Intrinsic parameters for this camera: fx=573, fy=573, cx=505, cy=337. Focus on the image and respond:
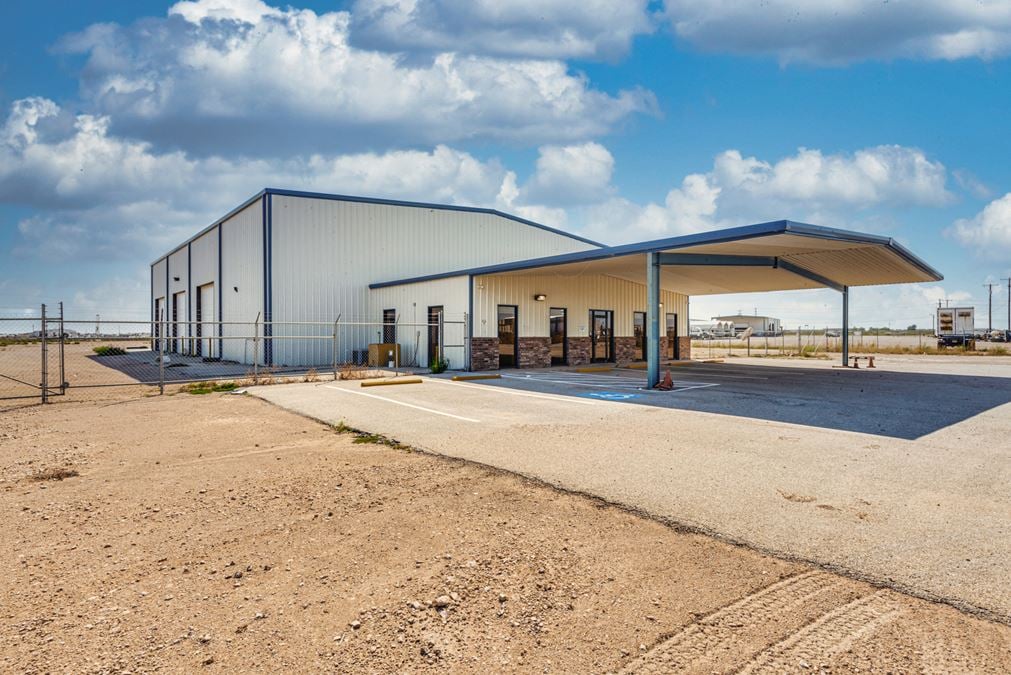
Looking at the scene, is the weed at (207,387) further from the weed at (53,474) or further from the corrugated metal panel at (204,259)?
the corrugated metal panel at (204,259)

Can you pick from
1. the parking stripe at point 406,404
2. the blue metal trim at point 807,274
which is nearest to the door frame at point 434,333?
the parking stripe at point 406,404

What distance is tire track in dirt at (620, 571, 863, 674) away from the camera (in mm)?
2824

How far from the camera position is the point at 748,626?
3133 mm

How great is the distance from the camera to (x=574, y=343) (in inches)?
930

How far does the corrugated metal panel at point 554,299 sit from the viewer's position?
20.6m

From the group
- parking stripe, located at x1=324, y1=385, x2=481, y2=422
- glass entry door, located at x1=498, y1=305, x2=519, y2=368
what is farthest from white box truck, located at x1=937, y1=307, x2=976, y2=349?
parking stripe, located at x1=324, y1=385, x2=481, y2=422

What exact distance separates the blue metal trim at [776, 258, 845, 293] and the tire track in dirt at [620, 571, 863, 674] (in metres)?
16.1

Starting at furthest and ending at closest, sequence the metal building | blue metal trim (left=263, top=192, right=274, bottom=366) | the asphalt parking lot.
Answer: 1. blue metal trim (left=263, top=192, right=274, bottom=366)
2. the metal building
3. the asphalt parking lot

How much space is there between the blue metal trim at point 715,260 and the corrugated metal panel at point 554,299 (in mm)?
6897

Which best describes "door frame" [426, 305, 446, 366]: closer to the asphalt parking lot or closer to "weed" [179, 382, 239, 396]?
the asphalt parking lot

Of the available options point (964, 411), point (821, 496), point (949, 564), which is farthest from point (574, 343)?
point (949, 564)

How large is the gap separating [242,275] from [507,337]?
39.6 ft

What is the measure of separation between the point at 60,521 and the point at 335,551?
8.65 ft

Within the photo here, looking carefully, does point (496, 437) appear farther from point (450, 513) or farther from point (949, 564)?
point (949, 564)
